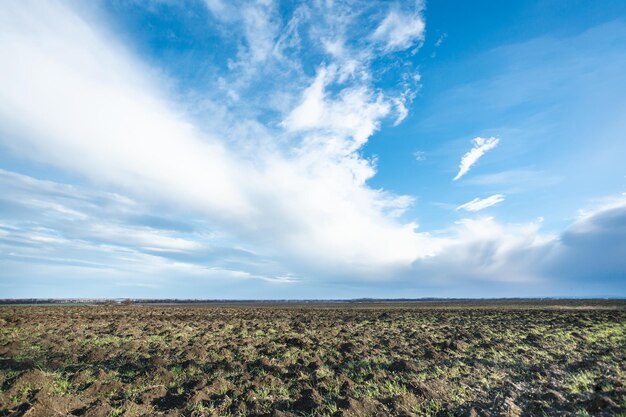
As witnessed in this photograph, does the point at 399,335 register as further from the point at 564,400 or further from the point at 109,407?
the point at 109,407

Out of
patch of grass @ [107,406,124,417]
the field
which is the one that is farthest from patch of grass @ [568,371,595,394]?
patch of grass @ [107,406,124,417]

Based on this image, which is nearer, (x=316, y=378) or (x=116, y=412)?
(x=116, y=412)

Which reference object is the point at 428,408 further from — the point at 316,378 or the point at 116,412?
the point at 116,412

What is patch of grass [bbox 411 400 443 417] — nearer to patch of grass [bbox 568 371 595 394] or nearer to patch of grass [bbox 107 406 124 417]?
patch of grass [bbox 568 371 595 394]

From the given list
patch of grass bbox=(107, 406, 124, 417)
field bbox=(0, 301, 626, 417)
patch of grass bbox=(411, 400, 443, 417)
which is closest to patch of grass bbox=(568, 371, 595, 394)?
field bbox=(0, 301, 626, 417)

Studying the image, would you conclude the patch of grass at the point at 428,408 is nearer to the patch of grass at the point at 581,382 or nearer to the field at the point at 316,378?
the field at the point at 316,378

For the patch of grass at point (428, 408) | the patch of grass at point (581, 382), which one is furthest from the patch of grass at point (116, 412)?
the patch of grass at point (581, 382)

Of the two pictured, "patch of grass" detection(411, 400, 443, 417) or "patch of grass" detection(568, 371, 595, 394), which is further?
"patch of grass" detection(568, 371, 595, 394)

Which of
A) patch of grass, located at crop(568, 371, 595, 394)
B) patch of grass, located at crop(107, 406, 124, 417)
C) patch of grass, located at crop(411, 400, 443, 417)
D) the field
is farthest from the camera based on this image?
patch of grass, located at crop(568, 371, 595, 394)

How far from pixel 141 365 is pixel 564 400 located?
1238cm

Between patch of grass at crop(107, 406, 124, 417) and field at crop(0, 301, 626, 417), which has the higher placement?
field at crop(0, 301, 626, 417)

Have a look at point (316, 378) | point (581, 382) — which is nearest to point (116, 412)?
point (316, 378)

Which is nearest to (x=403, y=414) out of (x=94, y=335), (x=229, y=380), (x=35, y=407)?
(x=229, y=380)

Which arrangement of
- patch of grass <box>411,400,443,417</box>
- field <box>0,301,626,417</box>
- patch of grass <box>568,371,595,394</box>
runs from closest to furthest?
1. patch of grass <box>411,400,443,417</box>
2. field <box>0,301,626,417</box>
3. patch of grass <box>568,371,595,394</box>
